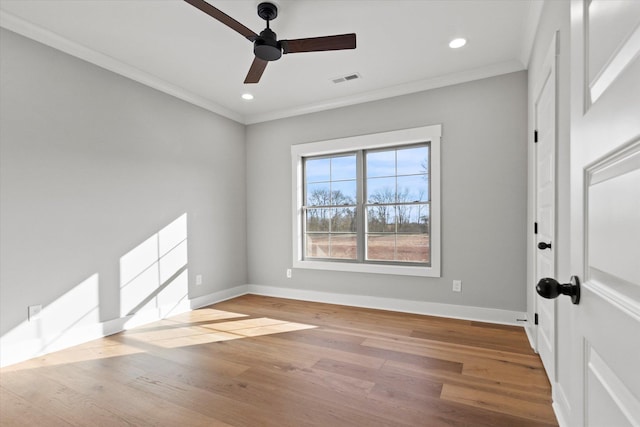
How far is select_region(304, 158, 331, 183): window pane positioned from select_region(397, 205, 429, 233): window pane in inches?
46.3

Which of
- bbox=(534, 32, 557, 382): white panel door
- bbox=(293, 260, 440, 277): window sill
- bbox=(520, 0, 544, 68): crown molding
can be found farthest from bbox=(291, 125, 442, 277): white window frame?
bbox=(534, 32, 557, 382): white panel door

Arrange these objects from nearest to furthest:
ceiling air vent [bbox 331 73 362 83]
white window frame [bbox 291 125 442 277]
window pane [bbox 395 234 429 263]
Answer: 1. ceiling air vent [bbox 331 73 362 83]
2. white window frame [bbox 291 125 442 277]
3. window pane [bbox 395 234 429 263]

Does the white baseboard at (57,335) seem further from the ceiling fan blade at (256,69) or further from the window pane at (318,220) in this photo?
the ceiling fan blade at (256,69)

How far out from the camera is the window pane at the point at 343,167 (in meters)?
4.39

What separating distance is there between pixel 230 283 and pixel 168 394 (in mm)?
2654

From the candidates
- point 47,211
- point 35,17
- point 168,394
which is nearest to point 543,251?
point 168,394

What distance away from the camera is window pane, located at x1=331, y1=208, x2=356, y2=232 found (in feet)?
14.4

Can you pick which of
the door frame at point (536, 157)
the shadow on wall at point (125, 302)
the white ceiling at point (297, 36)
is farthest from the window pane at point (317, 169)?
the door frame at point (536, 157)

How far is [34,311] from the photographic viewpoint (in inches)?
106

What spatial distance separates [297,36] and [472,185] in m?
2.39

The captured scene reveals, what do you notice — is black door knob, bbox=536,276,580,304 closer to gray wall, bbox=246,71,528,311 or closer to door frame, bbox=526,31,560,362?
door frame, bbox=526,31,560,362

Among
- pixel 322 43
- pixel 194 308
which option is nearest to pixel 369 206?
pixel 322 43

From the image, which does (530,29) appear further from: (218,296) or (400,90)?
(218,296)

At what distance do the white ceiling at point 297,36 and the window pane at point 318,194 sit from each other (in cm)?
130
